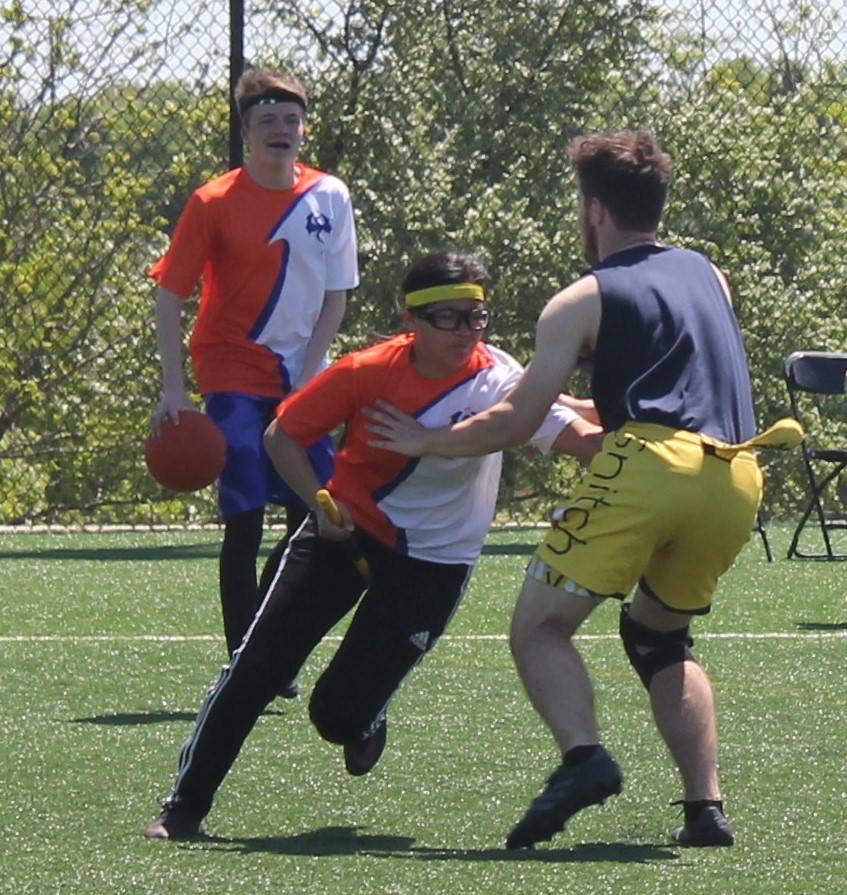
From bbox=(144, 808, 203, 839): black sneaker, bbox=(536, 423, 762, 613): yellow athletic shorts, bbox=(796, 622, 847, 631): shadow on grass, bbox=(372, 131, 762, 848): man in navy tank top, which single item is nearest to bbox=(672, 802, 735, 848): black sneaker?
bbox=(372, 131, 762, 848): man in navy tank top

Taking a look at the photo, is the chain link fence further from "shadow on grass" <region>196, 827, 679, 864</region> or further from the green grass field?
"shadow on grass" <region>196, 827, 679, 864</region>

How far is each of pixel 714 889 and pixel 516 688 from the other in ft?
8.89

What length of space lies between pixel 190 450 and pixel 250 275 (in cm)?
58

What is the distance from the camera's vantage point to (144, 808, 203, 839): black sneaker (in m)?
4.43

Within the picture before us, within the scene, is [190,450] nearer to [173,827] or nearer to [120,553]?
[173,827]

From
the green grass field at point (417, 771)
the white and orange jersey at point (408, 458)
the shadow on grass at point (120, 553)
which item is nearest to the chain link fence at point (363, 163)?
the shadow on grass at point (120, 553)

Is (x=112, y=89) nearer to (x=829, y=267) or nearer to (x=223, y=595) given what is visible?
(x=829, y=267)

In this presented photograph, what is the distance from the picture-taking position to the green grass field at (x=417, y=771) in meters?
4.06

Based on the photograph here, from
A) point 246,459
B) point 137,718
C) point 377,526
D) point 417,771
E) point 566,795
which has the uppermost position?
point 377,526

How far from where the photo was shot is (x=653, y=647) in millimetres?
4551

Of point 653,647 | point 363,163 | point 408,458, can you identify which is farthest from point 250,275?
point 363,163

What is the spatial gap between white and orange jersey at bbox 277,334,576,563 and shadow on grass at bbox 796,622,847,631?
341cm

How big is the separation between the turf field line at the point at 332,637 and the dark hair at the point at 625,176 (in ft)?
11.0

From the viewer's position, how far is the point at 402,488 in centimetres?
480
